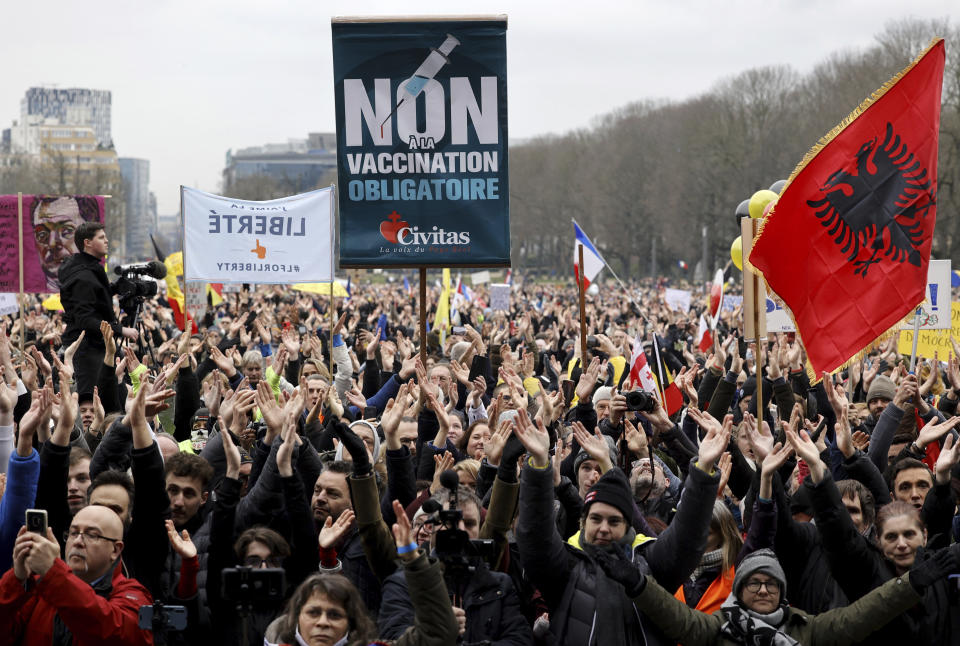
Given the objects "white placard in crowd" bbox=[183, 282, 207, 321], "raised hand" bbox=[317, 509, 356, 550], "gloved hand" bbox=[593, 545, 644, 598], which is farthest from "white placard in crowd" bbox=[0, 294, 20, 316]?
"gloved hand" bbox=[593, 545, 644, 598]

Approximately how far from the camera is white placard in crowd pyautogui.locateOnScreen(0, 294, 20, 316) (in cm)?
1355

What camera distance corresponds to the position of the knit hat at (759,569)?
173 inches

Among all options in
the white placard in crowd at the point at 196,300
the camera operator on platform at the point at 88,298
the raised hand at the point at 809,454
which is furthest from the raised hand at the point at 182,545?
the white placard in crowd at the point at 196,300

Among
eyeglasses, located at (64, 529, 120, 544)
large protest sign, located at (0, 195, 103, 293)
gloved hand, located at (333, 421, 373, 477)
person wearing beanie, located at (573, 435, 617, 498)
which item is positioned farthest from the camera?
large protest sign, located at (0, 195, 103, 293)

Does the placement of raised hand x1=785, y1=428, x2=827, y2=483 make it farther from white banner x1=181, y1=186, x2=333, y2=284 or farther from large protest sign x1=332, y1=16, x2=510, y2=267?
white banner x1=181, y1=186, x2=333, y2=284

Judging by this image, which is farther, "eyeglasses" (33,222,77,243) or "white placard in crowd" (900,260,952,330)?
"white placard in crowd" (900,260,952,330)

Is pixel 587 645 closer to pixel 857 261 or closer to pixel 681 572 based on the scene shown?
pixel 681 572

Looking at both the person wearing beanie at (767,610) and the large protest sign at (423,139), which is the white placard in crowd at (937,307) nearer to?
the large protest sign at (423,139)

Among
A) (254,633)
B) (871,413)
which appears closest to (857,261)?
(871,413)

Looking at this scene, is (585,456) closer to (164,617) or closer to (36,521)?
(164,617)

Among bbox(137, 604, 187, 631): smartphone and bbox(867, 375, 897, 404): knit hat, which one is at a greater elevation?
bbox(867, 375, 897, 404): knit hat

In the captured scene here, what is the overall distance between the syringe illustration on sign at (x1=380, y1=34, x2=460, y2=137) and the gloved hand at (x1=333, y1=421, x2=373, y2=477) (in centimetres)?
321

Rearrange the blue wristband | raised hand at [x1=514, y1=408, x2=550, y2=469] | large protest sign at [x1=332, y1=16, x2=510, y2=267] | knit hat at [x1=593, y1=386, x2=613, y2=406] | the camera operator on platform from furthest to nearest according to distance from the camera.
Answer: the camera operator on platform
knit hat at [x1=593, y1=386, x2=613, y2=406]
large protest sign at [x1=332, y1=16, x2=510, y2=267]
raised hand at [x1=514, y1=408, x2=550, y2=469]
the blue wristband

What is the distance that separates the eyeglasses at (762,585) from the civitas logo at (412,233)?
12.1ft
